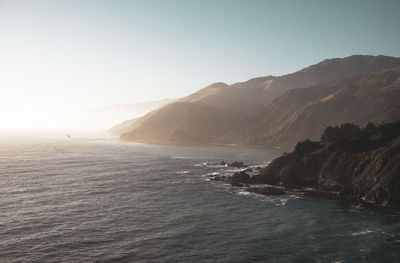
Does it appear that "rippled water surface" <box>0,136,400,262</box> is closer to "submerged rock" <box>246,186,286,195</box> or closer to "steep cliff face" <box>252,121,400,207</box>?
"submerged rock" <box>246,186,286,195</box>

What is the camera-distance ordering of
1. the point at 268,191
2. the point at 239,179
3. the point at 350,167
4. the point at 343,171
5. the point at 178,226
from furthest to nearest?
the point at 239,179 < the point at 343,171 < the point at 268,191 < the point at 350,167 < the point at 178,226

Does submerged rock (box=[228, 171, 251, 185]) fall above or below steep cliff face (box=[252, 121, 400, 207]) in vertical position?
below

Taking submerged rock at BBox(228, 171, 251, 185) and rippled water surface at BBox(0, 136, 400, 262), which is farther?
submerged rock at BBox(228, 171, 251, 185)

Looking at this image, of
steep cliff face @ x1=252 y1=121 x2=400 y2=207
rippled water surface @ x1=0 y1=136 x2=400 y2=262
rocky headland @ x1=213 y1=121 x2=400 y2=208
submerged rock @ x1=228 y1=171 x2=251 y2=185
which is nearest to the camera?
rippled water surface @ x1=0 y1=136 x2=400 y2=262

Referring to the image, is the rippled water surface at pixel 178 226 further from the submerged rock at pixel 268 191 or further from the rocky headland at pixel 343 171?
the rocky headland at pixel 343 171

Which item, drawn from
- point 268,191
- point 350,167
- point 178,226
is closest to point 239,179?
point 268,191

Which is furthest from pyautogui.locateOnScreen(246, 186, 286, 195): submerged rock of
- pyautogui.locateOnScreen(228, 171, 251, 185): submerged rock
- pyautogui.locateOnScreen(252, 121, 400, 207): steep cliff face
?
pyautogui.locateOnScreen(228, 171, 251, 185): submerged rock

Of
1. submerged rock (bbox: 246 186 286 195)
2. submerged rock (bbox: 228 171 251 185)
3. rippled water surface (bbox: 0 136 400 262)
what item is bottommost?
rippled water surface (bbox: 0 136 400 262)

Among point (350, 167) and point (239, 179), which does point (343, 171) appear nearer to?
point (350, 167)
